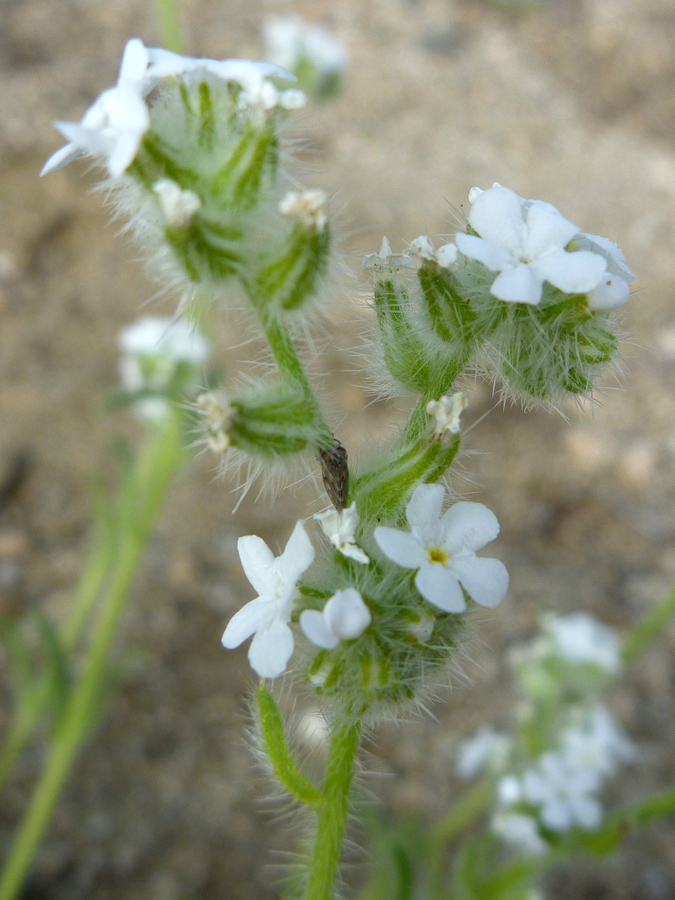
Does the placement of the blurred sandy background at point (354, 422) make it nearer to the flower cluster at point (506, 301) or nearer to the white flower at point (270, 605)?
the flower cluster at point (506, 301)

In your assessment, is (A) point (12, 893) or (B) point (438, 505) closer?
(B) point (438, 505)

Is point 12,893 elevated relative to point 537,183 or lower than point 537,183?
lower

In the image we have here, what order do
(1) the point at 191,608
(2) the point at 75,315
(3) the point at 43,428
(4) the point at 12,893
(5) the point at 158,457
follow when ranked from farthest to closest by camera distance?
(2) the point at 75,315 → (3) the point at 43,428 → (1) the point at 191,608 → (5) the point at 158,457 → (4) the point at 12,893

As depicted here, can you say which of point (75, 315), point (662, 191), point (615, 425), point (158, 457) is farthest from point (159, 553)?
point (662, 191)

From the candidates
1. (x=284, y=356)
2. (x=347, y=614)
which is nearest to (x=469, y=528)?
(x=347, y=614)

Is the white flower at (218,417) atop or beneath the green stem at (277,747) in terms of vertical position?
atop

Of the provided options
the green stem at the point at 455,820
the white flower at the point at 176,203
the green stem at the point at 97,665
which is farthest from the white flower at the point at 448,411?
the green stem at the point at 455,820

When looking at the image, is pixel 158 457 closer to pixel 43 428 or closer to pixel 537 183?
pixel 43 428
